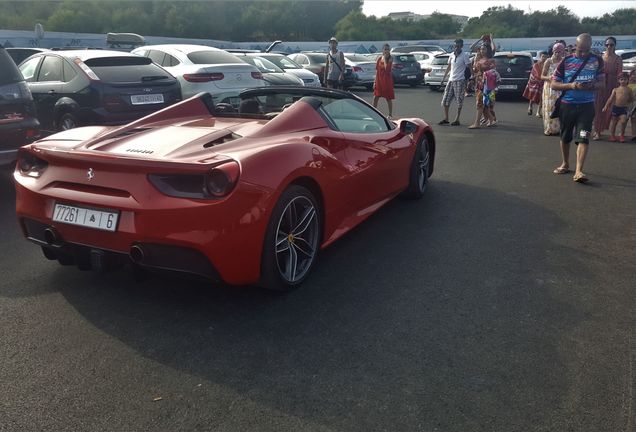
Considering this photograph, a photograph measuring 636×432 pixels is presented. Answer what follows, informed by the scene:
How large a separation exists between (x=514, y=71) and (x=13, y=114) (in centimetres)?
1499

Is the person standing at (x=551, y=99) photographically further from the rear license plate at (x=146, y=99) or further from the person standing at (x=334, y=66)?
the rear license plate at (x=146, y=99)

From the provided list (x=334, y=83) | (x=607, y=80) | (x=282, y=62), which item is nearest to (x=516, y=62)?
(x=334, y=83)

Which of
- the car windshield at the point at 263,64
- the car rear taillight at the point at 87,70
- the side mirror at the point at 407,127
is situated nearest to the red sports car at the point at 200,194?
the side mirror at the point at 407,127

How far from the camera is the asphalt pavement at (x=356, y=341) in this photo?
2.39 m

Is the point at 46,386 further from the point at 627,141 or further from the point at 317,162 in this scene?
the point at 627,141

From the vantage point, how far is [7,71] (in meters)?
6.05

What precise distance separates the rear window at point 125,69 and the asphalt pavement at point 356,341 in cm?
370

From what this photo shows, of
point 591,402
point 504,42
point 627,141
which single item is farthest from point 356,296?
point 504,42

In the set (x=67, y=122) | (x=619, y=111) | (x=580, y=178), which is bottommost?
(x=580, y=178)

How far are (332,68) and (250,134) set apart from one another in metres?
10.3

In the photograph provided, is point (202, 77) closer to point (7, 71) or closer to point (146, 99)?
point (146, 99)

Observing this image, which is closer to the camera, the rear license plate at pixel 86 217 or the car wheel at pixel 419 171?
the rear license plate at pixel 86 217

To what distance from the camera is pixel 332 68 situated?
44.3ft

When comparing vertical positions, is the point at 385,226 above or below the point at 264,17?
below
